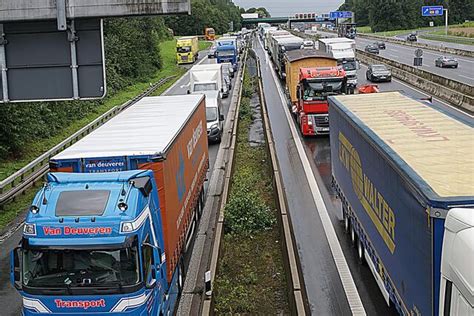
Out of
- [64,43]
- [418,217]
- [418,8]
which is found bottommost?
[418,217]

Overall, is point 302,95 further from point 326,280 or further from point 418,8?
point 418,8

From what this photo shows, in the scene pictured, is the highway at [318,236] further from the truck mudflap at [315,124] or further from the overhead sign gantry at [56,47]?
the overhead sign gantry at [56,47]

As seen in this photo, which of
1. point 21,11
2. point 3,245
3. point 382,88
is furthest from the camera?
point 382,88

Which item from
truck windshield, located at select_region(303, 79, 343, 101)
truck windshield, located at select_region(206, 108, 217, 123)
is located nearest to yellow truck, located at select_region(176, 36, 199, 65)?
truck windshield, located at select_region(206, 108, 217, 123)

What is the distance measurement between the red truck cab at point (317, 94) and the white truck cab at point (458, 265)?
22927mm

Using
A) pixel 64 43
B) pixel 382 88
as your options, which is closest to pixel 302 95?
pixel 64 43

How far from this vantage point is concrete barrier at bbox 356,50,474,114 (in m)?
37.0

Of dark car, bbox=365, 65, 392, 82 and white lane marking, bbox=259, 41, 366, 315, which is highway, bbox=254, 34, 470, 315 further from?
dark car, bbox=365, 65, 392, 82

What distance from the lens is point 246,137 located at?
32.5 metres


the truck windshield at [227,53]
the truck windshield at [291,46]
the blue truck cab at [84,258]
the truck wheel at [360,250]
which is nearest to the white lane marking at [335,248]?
the truck wheel at [360,250]

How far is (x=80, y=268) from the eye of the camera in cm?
946

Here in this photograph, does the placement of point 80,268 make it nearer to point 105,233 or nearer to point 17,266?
point 105,233

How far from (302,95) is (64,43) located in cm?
1626

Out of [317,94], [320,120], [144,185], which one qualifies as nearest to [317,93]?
[317,94]
